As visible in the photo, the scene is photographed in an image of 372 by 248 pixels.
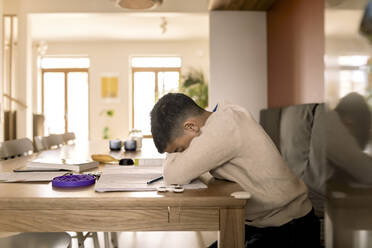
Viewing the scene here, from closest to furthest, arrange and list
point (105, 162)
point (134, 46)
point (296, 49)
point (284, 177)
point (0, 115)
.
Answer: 1. point (284, 177)
2. point (105, 162)
3. point (296, 49)
4. point (0, 115)
5. point (134, 46)

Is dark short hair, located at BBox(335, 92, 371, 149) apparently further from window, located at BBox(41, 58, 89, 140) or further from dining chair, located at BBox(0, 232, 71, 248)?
window, located at BBox(41, 58, 89, 140)

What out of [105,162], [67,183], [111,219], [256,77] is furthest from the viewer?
[256,77]

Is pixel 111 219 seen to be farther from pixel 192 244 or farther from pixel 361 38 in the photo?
pixel 192 244

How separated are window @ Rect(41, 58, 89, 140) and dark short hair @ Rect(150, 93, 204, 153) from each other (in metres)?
8.09

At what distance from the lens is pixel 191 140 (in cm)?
121

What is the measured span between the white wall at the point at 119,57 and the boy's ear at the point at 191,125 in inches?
300

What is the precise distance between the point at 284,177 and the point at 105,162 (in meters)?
0.93

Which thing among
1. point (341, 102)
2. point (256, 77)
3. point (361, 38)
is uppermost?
point (256, 77)

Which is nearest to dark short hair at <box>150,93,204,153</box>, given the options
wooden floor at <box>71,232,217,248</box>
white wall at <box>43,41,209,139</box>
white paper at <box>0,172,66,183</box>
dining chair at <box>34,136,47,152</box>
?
white paper at <box>0,172,66,183</box>

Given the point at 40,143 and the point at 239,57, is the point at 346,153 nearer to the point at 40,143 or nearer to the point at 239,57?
the point at 40,143

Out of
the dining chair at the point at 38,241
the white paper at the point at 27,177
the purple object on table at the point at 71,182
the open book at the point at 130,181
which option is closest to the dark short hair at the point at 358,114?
the open book at the point at 130,181

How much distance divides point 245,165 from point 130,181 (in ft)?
1.20

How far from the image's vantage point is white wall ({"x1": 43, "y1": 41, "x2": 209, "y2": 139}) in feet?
28.6

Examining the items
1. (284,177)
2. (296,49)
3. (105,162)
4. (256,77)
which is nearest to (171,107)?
(284,177)
